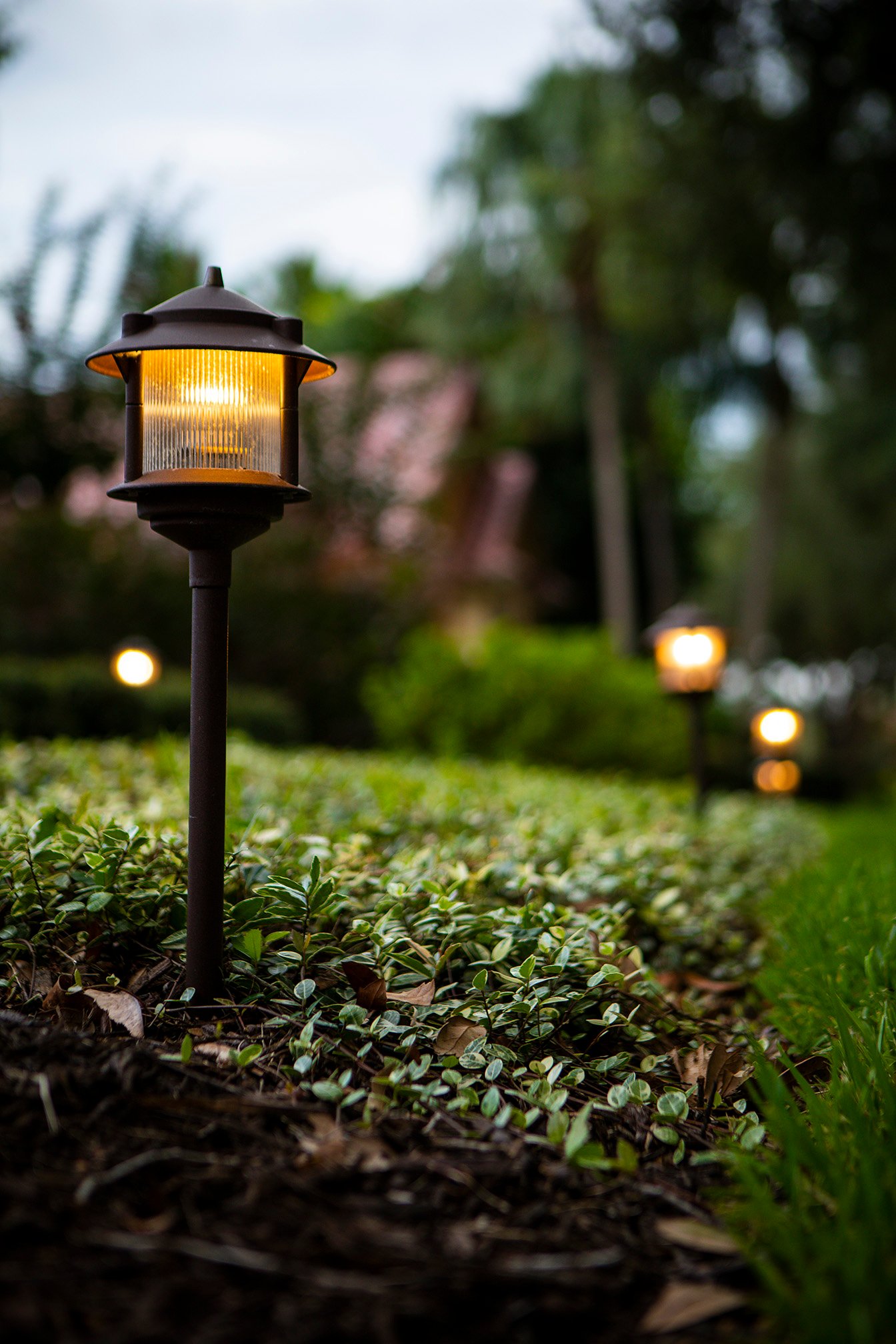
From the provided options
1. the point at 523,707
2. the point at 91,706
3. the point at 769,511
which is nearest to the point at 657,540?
the point at 769,511

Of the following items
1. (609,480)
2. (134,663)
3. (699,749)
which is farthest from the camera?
(609,480)

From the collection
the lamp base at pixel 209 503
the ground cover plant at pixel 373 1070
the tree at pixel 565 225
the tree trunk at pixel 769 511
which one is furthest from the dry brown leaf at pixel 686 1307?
the tree trunk at pixel 769 511

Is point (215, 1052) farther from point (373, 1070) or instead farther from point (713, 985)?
point (713, 985)

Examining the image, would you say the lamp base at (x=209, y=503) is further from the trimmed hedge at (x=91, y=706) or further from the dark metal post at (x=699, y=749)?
the trimmed hedge at (x=91, y=706)

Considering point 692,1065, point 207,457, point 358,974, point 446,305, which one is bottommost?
point 692,1065

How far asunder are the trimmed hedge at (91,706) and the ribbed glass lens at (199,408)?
180 inches

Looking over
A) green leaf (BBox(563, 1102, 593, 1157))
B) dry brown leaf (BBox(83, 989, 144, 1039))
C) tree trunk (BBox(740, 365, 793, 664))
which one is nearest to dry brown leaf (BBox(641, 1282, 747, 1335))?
green leaf (BBox(563, 1102, 593, 1157))

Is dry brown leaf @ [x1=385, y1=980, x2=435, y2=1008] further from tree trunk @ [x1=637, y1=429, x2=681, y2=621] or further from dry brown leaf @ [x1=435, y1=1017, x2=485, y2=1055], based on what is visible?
tree trunk @ [x1=637, y1=429, x2=681, y2=621]

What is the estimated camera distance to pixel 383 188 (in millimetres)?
15367

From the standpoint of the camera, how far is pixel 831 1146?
171 centimetres

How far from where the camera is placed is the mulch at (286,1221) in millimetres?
1171

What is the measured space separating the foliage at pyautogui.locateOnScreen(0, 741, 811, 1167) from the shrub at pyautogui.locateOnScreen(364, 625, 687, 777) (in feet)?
18.9

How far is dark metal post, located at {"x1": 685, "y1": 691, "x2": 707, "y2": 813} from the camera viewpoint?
5797 mm

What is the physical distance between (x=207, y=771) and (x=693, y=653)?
432 cm
